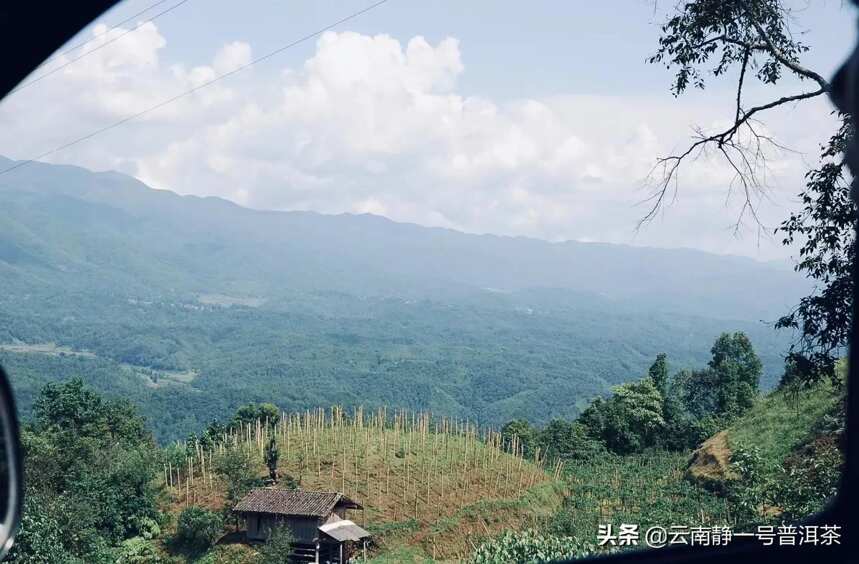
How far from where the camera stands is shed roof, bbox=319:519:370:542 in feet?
54.1

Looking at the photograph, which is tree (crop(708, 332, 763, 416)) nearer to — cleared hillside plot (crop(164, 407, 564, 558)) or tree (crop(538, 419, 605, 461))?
tree (crop(538, 419, 605, 461))

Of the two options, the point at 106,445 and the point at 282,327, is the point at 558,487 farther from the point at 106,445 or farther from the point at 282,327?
the point at 282,327

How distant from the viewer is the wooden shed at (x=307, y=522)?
Result: 655 inches

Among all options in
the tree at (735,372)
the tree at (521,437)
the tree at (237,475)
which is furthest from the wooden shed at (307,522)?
the tree at (735,372)

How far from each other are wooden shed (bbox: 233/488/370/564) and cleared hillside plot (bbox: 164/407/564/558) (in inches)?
42.7

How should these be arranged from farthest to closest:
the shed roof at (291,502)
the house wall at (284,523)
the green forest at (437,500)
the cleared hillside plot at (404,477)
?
1. the cleared hillside plot at (404,477)
2. the house wall at (284,523)
3. the shed roof at (291,502)
4. the green forest at (437,500)

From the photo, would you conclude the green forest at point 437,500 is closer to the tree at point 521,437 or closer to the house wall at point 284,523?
the tree at point 521,437

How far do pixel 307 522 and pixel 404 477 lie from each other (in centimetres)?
463

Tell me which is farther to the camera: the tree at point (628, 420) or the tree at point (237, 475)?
the tree at point (628, 420)

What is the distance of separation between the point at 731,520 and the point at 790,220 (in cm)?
905

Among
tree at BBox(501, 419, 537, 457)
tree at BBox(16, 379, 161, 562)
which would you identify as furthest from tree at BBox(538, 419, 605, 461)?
tree at BBox(16, 379, 161, 562)

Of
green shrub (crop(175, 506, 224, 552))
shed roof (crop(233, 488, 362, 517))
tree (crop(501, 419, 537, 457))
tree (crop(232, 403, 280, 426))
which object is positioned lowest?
green shrub (crop(175, 506, 224, 552))

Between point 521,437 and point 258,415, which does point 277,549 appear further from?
point 521,437

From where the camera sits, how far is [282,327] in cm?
19112
